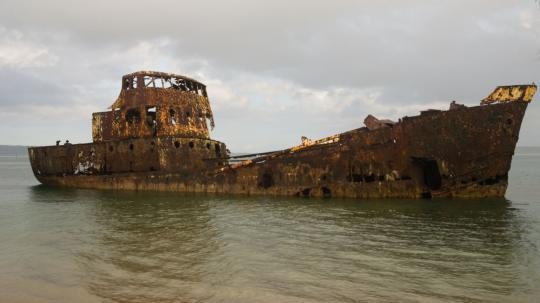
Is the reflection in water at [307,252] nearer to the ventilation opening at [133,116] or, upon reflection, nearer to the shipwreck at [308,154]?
the shipwreck at [308,154]

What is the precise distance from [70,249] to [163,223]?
2.63m

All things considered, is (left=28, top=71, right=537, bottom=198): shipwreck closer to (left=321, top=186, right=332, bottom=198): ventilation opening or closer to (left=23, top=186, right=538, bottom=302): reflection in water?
(left=321, top=186, right=332, bottom=198): ventilation opening

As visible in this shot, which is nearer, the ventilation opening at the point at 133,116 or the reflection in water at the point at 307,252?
the reflection in water at the point at 307,252

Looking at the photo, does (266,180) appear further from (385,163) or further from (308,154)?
(385,163)

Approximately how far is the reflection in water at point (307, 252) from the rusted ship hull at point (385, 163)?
935 mm

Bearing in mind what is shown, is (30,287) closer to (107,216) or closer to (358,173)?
(107,216)

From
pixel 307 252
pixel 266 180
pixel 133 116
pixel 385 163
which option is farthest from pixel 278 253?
pixel 133 116

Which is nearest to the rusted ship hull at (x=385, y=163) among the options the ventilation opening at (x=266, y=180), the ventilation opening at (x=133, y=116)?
the ventilation opening at (x=266, y=180)

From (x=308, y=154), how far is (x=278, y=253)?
7106 mm

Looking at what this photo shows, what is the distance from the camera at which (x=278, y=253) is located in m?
6.96

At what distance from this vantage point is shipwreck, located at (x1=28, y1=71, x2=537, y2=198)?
12203 millimetres

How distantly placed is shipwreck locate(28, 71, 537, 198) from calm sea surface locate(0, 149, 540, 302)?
100 centimetres

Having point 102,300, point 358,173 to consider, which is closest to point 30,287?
point 102,300

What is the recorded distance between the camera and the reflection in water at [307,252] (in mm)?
5102
